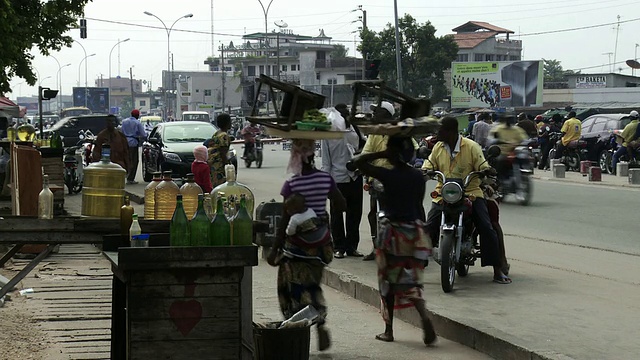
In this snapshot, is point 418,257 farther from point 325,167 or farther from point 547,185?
point 547,185

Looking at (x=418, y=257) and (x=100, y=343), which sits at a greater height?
(x=418, y=257)

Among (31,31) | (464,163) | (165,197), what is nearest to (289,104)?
(165,197)

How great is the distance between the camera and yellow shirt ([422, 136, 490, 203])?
33.0 ft

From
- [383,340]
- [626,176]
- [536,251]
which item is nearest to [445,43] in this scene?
[626,176]

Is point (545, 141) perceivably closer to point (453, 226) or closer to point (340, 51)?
point (453, 226)

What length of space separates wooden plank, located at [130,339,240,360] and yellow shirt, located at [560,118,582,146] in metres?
25.2

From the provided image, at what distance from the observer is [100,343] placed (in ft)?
27.2

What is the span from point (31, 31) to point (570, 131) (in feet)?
51.9

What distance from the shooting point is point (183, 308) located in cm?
597

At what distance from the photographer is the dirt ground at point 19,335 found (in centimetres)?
797

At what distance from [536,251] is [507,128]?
758 centimetres

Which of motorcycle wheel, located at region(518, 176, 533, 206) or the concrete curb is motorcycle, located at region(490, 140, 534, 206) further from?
the concrete curb

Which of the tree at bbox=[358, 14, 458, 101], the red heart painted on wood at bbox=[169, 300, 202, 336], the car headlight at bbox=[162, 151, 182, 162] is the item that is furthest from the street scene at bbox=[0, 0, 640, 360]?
the tree at bbox=[358, 14, 458, 101]

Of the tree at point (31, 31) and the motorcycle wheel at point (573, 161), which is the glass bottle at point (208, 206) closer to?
the tree at point (31, 31)
